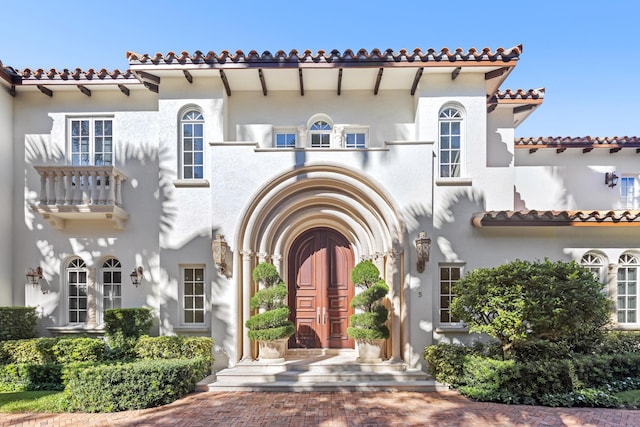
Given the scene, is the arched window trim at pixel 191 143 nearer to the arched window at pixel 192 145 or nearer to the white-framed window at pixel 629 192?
the arched window at pixel 192 145

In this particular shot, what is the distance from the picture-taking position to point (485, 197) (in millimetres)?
11242

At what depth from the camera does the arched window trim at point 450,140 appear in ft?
37.5

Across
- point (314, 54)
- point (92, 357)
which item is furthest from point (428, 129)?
point (92, 357)

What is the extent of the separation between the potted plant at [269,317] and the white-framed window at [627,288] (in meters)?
9.58

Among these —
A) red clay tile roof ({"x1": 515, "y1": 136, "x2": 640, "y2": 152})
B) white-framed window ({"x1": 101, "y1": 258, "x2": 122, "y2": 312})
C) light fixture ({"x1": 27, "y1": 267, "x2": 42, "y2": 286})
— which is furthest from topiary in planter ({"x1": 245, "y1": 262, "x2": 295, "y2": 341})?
red clay tile roof ({"x1": 515, "y1": 136, "x2": 640, "y2": 152})

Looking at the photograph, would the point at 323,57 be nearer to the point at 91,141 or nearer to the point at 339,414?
the point at 91,141

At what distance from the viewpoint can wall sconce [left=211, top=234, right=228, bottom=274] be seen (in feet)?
33.9

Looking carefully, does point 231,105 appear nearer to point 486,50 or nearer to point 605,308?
point 486,50

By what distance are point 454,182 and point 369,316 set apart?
4508 mm

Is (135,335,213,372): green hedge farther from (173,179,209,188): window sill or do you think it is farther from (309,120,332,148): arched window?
(309,120,332,148): arched window

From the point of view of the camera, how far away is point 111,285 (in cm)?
1212

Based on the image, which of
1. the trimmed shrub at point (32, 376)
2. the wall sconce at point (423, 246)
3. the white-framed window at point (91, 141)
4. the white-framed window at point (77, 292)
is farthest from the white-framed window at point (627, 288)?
the white-framed window at point (77, 292)

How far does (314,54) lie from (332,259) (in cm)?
595

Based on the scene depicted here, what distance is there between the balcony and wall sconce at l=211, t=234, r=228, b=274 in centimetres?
343
